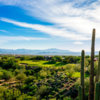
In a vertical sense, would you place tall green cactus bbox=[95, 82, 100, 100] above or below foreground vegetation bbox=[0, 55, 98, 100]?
above

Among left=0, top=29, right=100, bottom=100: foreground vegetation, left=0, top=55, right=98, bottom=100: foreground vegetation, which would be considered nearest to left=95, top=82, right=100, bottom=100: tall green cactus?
left=0, top=29, right=100, bottom=100: foreground vegetation

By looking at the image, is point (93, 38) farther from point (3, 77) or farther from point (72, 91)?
point (3, 77)

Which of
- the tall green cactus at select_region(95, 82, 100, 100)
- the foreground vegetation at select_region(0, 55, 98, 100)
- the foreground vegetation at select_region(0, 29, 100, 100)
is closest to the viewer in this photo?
the tall green cactus at select_region(95, 82, 100, 100)

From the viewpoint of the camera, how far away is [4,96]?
13578 mm

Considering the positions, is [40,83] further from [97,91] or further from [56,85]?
[97,91]

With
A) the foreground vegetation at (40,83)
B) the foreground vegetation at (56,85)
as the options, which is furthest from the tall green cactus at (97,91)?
the foreground vegetation at (40,83)

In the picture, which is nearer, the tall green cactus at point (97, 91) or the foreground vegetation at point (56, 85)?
the tall green cactus at point (97, 91)

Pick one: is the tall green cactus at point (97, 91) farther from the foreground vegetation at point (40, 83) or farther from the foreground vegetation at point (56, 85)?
the foreground vegetation at point (40, 83)

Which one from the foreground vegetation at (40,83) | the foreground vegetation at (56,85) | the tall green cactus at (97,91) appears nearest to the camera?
the tall green cactus at (97,91)

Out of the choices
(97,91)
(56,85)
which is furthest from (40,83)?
(97,91)

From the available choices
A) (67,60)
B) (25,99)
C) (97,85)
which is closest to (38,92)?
(25,99)

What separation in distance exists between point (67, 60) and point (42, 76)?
1869cm

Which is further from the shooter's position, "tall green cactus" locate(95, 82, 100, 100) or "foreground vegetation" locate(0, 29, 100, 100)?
"foreground vegetation" locate(0, 29, 100, 100)

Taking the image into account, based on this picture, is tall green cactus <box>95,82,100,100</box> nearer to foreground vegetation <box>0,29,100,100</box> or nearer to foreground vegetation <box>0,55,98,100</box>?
foreground vegetation <box>0,29,100,100</box>
